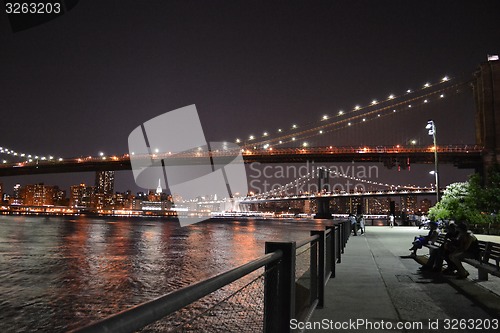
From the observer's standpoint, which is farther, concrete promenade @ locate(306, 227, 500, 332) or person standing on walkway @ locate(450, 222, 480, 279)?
person standing on walkway @ locate(450, 222, 480, 279)

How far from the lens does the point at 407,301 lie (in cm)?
624

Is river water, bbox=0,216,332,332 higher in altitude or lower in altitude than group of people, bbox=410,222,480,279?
lower

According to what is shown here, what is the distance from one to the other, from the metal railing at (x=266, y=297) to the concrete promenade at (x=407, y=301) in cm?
36

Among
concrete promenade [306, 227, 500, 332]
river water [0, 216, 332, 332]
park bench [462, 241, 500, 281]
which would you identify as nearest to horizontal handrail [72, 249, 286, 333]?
concrete promenade [306, 227, 500, 332]

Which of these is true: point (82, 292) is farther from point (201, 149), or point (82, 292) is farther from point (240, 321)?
point (201, 149)

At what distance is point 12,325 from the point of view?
21.4 ft

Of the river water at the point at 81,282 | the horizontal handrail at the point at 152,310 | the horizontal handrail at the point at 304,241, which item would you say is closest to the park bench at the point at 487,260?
the horizontal handrail at the point at 304,241

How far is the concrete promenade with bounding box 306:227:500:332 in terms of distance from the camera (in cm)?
505

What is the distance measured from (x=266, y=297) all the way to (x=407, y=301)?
372cm

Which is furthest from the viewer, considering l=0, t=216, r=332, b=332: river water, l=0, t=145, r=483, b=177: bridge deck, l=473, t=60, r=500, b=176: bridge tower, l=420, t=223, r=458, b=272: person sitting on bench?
l=0, t=145, r=483, b=177: bridge deck

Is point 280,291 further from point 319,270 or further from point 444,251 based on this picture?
point 444,251

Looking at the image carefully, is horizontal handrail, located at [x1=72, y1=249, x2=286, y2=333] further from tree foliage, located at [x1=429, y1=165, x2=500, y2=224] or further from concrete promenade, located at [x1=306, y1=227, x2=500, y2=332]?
tree foliage, located at [x1=429, y1=165, x2=500, y2=224]

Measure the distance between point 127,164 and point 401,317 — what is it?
70521 millimetres

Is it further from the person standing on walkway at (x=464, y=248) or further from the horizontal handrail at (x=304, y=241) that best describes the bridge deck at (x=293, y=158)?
the horizontal handrail at (x=304, y=241)
